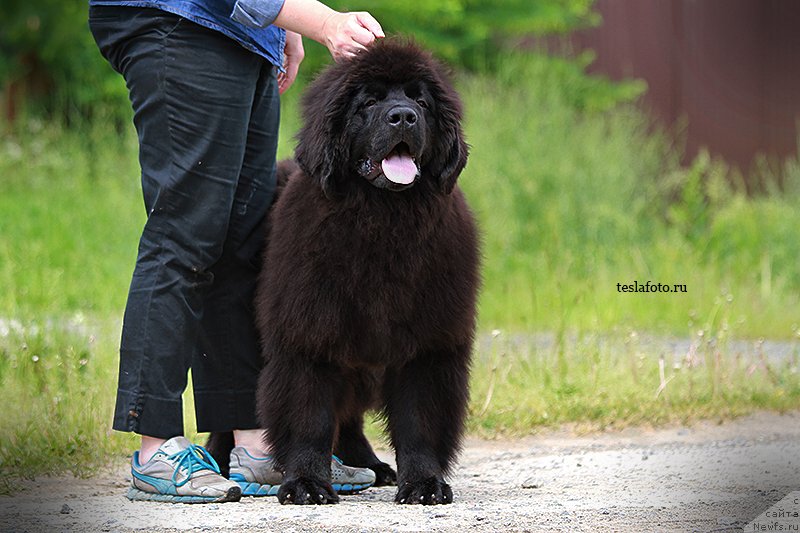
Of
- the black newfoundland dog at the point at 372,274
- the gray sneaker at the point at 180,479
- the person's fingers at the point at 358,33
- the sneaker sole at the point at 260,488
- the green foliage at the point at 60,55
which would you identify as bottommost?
the sneaker sole at the point at 260,488

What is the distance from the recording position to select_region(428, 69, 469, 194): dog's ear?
12.0ft

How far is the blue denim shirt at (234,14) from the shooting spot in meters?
3.49

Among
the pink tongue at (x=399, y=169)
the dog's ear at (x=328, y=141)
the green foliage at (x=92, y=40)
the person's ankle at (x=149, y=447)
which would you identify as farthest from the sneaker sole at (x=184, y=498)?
the green foliage at (x=92, y=40)

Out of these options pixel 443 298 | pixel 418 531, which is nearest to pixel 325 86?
pixel 443 298

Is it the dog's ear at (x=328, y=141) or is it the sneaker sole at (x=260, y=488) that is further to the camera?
the sneaker sole at (x=260, y=488)

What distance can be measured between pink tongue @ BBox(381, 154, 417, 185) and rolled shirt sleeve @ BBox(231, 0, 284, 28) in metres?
0.60

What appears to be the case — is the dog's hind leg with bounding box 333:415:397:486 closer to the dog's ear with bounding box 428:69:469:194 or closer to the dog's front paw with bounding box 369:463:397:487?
the dog's front paw with bounding box 369:463:397:487

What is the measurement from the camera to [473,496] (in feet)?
12.6

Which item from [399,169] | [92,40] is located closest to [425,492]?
[399,169]

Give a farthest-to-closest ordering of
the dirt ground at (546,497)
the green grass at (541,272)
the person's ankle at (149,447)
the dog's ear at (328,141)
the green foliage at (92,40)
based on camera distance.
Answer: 1. the green foliage at (92,40)
2. the green grass at (541,272)
3. the person's ankle at (149,447)
4. the dog's ear at (328,141)
5. the dirt ground at (546,497)

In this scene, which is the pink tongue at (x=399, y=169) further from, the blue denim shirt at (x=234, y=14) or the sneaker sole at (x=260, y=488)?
the sneaker sole at (x=260, y=488)

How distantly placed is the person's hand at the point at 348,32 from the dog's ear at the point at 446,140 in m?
0.28

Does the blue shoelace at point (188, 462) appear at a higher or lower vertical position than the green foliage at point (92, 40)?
lower
